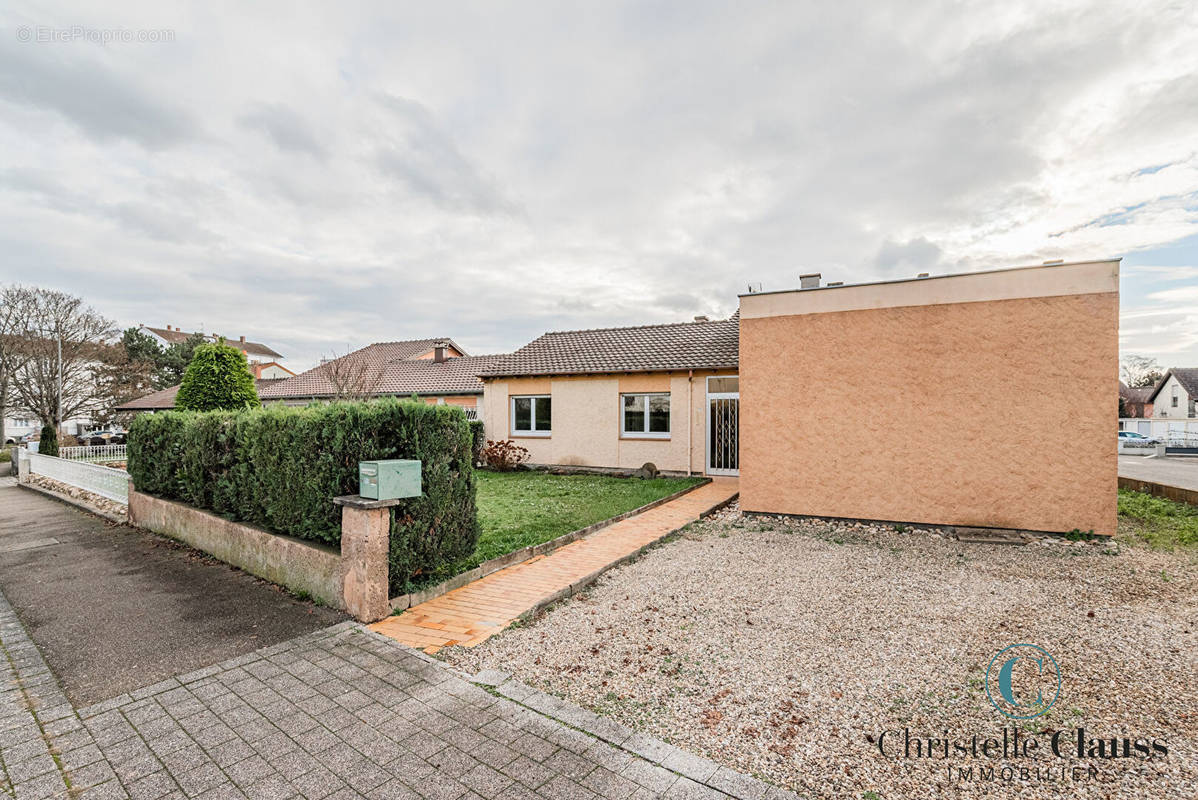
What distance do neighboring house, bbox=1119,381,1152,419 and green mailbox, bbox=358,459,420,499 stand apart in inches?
2950

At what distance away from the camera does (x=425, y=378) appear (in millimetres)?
27797

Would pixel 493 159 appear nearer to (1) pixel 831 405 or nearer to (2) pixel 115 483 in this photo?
(1) pixel 831 405

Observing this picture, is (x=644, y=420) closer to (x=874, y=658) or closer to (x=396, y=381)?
(x=874, y=658)

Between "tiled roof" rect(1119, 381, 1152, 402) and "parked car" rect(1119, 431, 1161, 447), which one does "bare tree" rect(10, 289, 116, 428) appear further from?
"tiled roof" rect(1119, 381, 1152, 402)

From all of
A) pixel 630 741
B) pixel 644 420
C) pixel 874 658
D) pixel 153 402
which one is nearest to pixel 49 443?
pixel 153 402

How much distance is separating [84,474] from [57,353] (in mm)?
28375

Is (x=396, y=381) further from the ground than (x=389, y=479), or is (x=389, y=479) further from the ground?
(x=396, y=381)

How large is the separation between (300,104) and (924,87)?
1120 cm

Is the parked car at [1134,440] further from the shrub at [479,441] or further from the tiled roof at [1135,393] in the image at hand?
the shrub at [479,441]

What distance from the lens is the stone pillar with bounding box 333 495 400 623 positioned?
15.6 ft

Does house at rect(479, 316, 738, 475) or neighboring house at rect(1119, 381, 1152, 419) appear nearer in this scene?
house at rect(479, 316, 738, 475)

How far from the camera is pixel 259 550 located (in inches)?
237

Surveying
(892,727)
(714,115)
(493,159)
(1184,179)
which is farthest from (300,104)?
(1184,179)

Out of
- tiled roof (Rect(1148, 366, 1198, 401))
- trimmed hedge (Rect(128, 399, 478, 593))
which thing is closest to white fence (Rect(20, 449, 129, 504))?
trimmed hedge (Rect(128, 399, 478, 593))
